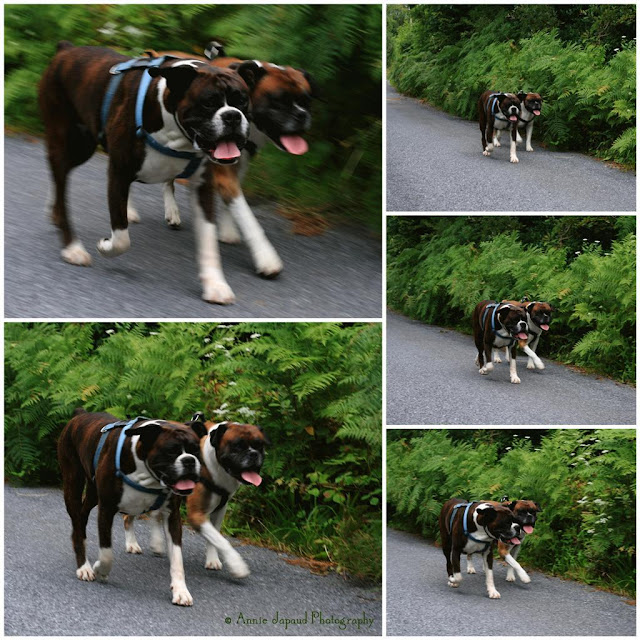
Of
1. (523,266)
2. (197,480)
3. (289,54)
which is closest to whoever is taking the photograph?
(197,480)

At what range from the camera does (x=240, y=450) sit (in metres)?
4.78

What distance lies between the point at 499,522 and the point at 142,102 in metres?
3.87

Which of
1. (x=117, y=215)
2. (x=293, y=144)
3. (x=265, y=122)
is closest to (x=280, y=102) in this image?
(x=265, y=122)

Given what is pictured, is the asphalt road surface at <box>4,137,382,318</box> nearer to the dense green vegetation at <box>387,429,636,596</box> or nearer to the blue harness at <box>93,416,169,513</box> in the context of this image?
the blue harness at <box>93,416,169,513</box>

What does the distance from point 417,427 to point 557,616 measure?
1714mm

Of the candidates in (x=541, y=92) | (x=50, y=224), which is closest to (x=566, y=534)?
(x=541, y=92)

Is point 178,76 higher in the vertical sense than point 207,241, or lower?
higher

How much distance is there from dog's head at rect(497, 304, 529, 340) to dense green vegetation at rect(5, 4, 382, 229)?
143 cm

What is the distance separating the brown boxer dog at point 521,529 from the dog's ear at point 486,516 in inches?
4.4

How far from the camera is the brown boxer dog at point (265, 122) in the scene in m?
4.69

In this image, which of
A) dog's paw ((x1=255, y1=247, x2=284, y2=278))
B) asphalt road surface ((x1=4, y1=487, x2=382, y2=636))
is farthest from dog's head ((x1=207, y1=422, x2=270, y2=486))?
dog's paw ((x1=255, y1=247, x2=284, y2=278))

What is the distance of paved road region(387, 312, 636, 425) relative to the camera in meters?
6.29

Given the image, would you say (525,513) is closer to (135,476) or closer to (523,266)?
(523,266)

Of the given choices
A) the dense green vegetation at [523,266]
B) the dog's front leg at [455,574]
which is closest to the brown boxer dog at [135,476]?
the dog's front leg at [455,574]
